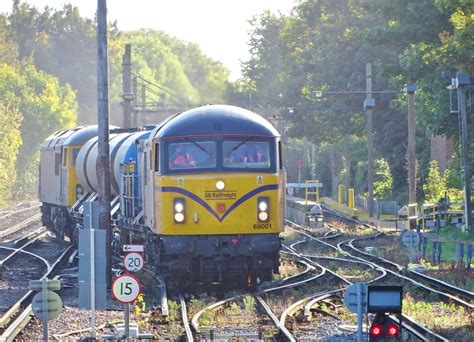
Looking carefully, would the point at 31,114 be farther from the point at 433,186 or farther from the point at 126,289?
the point at 126,289

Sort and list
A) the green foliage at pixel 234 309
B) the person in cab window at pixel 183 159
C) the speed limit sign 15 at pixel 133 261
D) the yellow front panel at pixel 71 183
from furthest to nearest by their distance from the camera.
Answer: the yellow front panel at pixel 71 183, the person in cab window at pixel 183 159, the green foliage at pixel 234 309, the speed limit sign 15 at pixel 133 261

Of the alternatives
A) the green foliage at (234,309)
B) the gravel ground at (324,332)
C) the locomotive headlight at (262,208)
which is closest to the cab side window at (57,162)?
the locomotive headlight at (262,208)

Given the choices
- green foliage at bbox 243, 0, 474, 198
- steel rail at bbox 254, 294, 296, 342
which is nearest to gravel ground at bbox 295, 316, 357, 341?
steel rail at bbox 254, 294, 296, 342

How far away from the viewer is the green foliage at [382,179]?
57.9 m

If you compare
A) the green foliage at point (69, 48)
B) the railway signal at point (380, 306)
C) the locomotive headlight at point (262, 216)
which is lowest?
the railway signal at point (380, 306)

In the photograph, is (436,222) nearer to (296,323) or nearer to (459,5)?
(459,5)

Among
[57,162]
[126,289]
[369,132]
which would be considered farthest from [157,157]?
[369,132]

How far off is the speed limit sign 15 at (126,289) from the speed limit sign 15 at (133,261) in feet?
2.80

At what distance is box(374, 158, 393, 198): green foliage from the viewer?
5791 cm

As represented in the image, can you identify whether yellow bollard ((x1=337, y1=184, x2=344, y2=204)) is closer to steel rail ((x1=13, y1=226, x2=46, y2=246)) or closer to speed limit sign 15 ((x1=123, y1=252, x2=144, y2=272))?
steel rail ((x1=13, y1=226, x2=46, y2=246))

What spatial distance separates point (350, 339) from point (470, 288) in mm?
6652

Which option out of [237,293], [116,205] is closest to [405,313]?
[237,293]

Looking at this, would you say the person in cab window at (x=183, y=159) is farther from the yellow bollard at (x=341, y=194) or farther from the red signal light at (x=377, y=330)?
the yellow bollard at (x=341, y=194)

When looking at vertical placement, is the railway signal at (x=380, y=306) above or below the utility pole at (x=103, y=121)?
below
